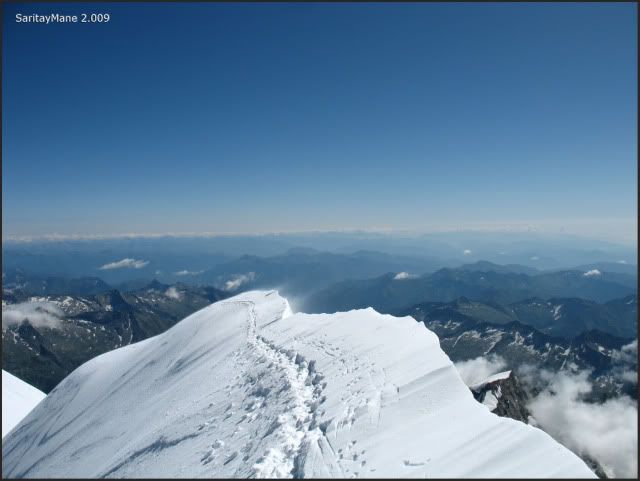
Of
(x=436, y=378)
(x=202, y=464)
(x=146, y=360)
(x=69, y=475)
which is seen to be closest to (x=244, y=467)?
(x=202, y=464)

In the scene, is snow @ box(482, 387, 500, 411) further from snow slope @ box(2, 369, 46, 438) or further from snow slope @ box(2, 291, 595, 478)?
snow slope @ box(2, 369, 46, 438)

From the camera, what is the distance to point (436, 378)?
16500 millimetres

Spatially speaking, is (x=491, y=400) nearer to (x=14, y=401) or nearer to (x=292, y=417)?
(x=292, y=417)

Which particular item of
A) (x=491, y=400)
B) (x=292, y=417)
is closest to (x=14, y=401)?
(x=292, y=417)

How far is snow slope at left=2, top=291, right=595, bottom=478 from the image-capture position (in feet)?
37.9

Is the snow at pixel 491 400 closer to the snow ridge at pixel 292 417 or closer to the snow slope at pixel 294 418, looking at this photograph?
the snow slope at pixel 294 418

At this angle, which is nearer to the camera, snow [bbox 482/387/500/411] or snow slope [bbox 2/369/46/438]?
snow [bbox 482/387/500/411]

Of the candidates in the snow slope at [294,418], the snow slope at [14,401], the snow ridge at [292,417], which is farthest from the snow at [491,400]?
the snow slope at [14,401]

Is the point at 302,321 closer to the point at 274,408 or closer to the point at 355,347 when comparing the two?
the point at 355,347

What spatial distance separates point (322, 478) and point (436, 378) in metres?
7.69

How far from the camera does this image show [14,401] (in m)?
56.8

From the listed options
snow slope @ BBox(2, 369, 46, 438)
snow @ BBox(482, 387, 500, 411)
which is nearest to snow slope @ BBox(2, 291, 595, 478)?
snow slope @ BBox(2, 369, 46, 438)

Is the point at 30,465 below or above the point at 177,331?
below

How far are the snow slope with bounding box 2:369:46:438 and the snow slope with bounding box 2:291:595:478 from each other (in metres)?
18.1
